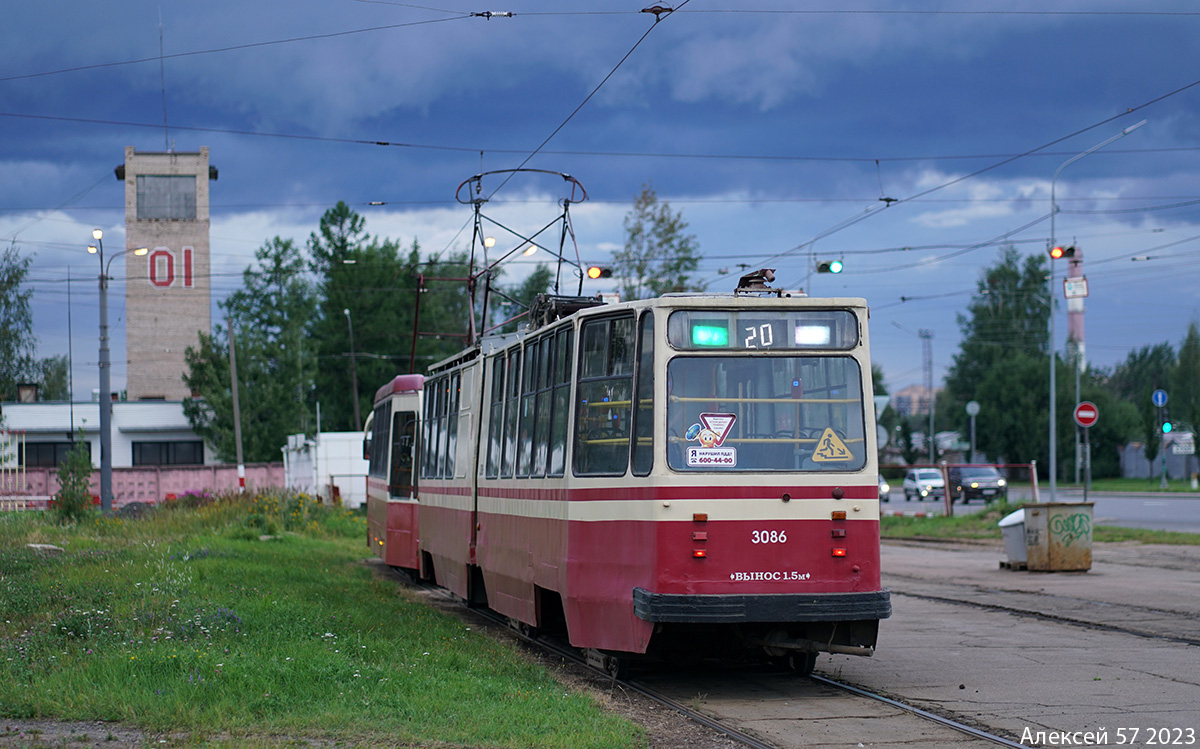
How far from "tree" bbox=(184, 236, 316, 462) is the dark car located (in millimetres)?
33078

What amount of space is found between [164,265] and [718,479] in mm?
66351

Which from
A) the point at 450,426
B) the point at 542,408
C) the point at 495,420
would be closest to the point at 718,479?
the point at 542,408

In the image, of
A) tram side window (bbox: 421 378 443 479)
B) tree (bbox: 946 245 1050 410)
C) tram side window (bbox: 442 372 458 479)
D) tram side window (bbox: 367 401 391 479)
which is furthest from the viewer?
tree (bbox: 946 245 1050 410)

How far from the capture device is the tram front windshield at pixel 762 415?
9594 millimetres

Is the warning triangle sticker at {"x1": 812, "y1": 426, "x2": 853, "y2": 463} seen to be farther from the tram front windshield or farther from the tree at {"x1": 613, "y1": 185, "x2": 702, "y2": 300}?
the tree at {"x1": 613, "y1": 185, "x2": 702, "y2": 300}

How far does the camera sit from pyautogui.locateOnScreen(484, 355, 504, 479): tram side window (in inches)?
515

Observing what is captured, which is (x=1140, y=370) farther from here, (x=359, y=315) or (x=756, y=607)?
(x=756, y=607)

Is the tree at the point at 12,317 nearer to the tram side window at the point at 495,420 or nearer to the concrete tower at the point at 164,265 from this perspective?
the concrete tower at the point at 164,265

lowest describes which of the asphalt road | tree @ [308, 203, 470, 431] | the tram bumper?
the asphalt road

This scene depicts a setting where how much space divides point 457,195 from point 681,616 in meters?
10.8

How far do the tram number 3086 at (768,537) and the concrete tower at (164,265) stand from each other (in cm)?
6424

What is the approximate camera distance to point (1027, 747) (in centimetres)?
757

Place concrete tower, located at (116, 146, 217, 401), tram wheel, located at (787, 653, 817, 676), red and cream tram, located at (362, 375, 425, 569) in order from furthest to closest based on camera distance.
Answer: concrete tower, located at (116, 146, 217, 401), red and cream tram, located at (362, 375, 425, 569), tram wheel, located at (787, 653, 817, 676)

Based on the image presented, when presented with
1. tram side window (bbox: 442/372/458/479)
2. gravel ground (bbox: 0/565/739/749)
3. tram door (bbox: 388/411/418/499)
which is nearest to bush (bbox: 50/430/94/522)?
tram door (bbox: 388/411/418/499)
